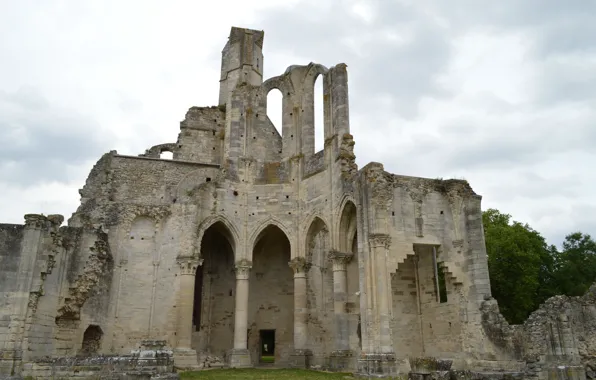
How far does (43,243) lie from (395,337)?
12144mm

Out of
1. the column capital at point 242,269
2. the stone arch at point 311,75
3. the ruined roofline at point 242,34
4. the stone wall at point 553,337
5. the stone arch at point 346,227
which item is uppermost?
the ruined roofline at point 242,34

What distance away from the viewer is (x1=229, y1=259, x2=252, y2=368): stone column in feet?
63.3

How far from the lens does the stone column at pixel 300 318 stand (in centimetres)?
1915

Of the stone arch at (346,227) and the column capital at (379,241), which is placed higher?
the stone arch at (346,227)

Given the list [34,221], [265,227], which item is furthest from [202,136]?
[34,221]

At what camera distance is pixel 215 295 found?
2270 cm

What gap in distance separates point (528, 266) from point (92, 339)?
21.9 meters

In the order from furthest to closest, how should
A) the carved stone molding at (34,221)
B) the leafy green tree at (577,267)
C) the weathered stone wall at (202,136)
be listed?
the leafy green tree at (577,267)
the weathered stone wall at (202,136)
the carved stone molding at (34,221)

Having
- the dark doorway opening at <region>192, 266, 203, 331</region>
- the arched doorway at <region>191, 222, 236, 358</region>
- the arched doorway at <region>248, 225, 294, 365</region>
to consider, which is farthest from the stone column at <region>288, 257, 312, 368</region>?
the dark doorway opening at <region>192, 266, 203, 331</region>

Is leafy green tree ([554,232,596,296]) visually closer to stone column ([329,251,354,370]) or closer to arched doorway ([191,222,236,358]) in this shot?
stone column ([329,251,354,370])

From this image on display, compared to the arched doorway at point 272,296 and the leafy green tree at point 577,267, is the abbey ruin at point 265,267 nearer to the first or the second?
the arched doorway at point 272,296

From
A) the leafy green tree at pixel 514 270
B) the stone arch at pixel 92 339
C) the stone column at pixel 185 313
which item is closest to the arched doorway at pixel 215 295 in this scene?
the stone column at pixel 185 313

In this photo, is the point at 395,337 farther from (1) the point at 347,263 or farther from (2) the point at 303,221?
(2) the point at 303,221

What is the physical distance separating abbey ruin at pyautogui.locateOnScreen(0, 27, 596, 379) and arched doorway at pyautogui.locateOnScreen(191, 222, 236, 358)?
6cm
